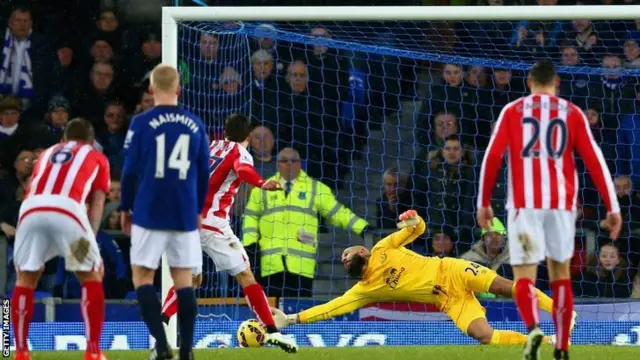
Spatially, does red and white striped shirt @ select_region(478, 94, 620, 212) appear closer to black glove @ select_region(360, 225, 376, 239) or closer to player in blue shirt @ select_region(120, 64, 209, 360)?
player in blue shirt @ select_region(120, 64, 209, 360)

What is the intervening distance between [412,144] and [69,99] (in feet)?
13.2

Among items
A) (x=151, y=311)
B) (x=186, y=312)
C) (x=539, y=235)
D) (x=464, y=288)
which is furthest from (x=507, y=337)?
(x=151, y=311)

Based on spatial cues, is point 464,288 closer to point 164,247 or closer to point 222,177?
Answer: point 222,177

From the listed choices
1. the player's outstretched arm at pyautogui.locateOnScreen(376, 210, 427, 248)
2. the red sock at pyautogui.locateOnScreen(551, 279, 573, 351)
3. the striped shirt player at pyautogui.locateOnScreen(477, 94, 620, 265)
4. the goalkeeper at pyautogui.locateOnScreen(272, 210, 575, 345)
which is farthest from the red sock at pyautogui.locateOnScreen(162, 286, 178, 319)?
the red sock at pyautogui.locateOnScreen(551, 279, 573, 351)

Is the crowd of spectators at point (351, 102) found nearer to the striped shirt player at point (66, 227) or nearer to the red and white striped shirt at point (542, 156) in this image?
the striped shirt player at point (66, 227)

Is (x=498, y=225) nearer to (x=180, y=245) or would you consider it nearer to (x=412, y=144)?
(x=412, y=144)

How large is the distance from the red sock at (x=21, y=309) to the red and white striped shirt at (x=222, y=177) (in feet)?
8.22

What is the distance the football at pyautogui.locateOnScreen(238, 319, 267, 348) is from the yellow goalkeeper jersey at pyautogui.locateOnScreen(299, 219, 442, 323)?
1.70ft

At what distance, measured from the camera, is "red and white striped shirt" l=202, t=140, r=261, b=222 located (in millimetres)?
12094

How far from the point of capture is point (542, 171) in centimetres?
957

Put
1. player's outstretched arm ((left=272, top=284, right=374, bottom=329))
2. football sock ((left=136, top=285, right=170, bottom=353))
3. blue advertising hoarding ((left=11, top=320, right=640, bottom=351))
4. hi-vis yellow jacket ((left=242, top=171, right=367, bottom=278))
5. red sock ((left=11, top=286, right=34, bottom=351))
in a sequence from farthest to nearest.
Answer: hi-vis yellow jacket ((left=242, top=171, right=367, bottom=278)) < blue advertising hoarding ((left=11, top=320, right=640, bottom=351)) < player's outstretched arm ((left=272, top=284, right=374, bottom=329)) < red sock ((left=11, top=286, right=34, bottom=351)) < football sock ((left=136, top=285, right=170, bottom=353))

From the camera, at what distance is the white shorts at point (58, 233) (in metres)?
9.62

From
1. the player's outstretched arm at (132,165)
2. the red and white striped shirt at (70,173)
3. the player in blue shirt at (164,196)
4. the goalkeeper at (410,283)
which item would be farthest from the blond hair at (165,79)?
the goalkeeper at (410,283)

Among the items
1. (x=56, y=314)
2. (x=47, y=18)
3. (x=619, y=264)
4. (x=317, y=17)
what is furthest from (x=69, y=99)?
(x=619, y=264)
